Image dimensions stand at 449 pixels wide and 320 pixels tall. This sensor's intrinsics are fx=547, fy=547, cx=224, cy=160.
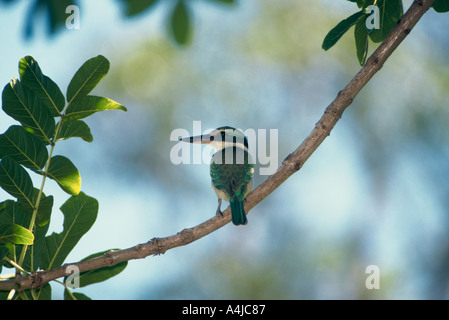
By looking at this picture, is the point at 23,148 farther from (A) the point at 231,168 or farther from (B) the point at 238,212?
(A) the point at 231,168

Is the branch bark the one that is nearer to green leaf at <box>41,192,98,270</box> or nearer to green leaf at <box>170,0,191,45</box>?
green leaf at <box>41,192,98,270</box>

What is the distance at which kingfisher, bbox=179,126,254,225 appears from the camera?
4433 millimetres

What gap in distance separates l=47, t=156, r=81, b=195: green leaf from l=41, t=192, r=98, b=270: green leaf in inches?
7.1

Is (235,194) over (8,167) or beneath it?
over

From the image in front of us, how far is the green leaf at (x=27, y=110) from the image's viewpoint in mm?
3070

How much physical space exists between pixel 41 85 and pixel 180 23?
137 centimetres

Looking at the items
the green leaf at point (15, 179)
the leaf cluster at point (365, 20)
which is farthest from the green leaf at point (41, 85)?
the leaf cluster at point (365, 20)

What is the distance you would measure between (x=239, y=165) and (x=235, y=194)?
64 cm

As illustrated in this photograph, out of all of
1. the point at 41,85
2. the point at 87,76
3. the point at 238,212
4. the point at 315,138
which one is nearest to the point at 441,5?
the point at 315,138

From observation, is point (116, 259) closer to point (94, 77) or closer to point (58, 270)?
point (58, 270)

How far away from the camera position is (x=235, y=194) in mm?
4566

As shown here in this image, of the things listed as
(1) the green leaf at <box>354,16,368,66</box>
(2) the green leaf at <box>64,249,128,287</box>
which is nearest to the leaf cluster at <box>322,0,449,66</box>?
(1) the green leaf at <box>354,16,368,66</box>

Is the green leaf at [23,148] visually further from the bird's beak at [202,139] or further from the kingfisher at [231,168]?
the bird's beak at [202,139]
